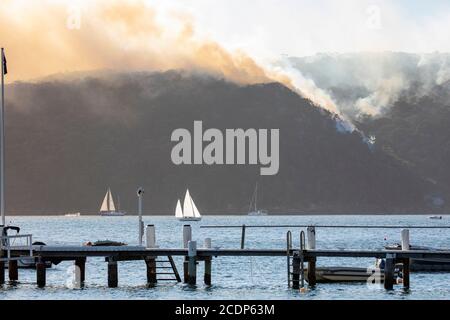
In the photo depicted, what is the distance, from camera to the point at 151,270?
58500 millimetres

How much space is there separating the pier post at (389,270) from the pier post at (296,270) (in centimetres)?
424

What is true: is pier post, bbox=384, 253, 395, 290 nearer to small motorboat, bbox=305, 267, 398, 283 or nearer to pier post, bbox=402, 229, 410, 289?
pier post, bbox=402, 229, 410, 289

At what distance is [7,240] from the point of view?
180 ft

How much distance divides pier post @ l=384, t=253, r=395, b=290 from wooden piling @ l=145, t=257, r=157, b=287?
474 inches

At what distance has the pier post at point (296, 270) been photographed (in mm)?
53344

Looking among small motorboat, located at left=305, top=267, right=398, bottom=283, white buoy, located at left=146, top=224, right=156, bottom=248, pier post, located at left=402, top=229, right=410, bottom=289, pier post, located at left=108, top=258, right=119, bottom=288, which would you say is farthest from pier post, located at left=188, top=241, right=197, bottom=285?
pier post, located at left=402, top=229, right=410, bottom=289

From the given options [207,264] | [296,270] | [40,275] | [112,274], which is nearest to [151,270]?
[112,274]

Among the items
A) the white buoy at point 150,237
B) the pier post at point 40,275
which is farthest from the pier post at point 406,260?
the pier post at point 40,275

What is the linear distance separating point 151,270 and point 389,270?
1255cm

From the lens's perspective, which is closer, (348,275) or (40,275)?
(40,275)

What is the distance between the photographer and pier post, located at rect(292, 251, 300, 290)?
53344mm

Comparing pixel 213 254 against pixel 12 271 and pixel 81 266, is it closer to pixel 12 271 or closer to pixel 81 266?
pixel 81 266

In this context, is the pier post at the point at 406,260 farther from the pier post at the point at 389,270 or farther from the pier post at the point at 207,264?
the pier post at the point at 207,264
